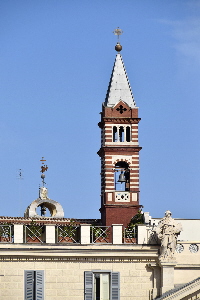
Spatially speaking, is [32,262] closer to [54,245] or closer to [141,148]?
[54,245]

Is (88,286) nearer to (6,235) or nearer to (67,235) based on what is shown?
(67,235)

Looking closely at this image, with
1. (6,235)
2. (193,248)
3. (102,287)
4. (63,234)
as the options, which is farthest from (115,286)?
(6,235)

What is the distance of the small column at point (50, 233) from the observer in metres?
73.0

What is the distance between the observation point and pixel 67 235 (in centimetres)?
7344

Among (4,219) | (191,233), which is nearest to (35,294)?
(191,233)

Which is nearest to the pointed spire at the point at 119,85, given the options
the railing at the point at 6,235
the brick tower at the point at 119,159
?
the brick tower at the point at 119,159

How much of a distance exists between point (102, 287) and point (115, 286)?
714mm

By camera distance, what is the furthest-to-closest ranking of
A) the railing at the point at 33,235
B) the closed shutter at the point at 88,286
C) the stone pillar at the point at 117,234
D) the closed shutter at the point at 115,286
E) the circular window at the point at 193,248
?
the circular window at the point at 193,248 → the stone pillar at the point at 117,234 → the railing at the point at 33,235 → the closed shutter at the point at 115,286 → the closed shutter at the point at 88,286

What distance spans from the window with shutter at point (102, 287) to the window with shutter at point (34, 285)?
2.45 metres

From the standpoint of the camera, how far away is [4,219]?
4048 inches

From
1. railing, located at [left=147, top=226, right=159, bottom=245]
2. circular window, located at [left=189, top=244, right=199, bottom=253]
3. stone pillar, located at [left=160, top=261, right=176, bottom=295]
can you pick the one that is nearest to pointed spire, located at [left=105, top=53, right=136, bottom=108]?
railing, located at [left=147, top=226, right=159, bottom=245]

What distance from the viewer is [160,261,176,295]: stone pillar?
238ft

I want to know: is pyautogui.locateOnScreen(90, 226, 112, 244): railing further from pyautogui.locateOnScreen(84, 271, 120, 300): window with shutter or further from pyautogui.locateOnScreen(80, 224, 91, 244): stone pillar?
pyautogui.locateOnScreen(84, 271, 120, 300): window with shutter

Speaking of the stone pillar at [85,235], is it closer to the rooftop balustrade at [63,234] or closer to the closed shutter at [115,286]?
the rooftop balustrade at [63,234]
